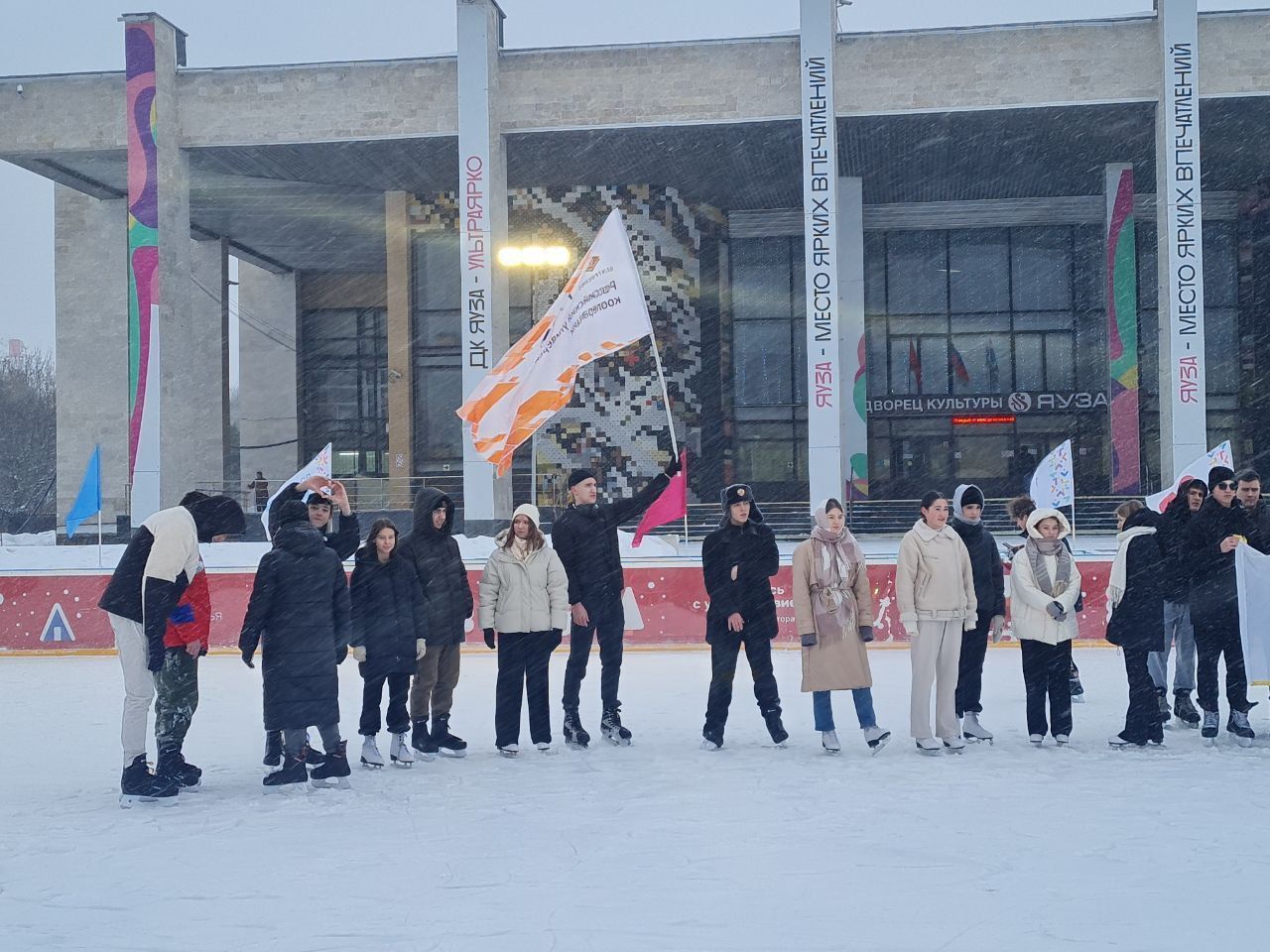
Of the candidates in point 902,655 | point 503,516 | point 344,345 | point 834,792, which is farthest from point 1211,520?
point 344,345

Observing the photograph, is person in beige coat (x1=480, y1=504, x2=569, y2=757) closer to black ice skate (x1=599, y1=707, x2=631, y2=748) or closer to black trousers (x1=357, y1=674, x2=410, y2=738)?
black ice skate (x1=599, y1=707, x2=631, y2=748)

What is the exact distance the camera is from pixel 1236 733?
820 cm

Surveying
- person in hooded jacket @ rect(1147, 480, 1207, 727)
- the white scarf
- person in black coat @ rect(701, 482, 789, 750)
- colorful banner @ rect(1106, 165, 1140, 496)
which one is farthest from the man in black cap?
colorful banner @ rect(1106, 165, 1140, 496)

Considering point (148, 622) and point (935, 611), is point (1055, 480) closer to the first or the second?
point (935, 611)

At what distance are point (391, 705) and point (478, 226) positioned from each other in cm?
1904

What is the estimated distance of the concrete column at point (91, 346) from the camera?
105 ft

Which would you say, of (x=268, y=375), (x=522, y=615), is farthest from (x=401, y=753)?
(x=268, y=375)

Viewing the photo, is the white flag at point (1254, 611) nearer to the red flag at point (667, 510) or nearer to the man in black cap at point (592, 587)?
the man in black cap at point (592, 587)

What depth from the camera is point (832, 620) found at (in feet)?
27.1

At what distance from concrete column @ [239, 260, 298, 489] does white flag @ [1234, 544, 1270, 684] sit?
35.1 m

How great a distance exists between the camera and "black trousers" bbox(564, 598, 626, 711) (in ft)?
28.0

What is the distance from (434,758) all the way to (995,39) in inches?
872

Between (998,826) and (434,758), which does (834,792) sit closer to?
(998,826)

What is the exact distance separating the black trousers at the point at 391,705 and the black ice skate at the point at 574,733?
1095 mm
